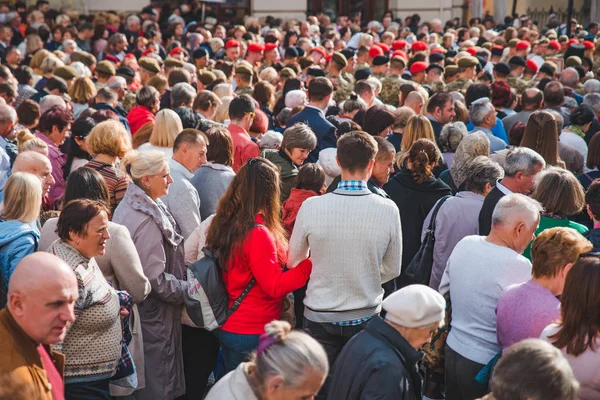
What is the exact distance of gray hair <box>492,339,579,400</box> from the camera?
2.94 metres

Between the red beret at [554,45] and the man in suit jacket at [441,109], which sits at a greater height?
the red beret at [554,45]

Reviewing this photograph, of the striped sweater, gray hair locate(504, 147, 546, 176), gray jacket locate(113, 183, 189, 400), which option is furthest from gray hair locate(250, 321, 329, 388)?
gray hair locate(504, 147, 546, 176)

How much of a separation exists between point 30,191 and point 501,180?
304 cm

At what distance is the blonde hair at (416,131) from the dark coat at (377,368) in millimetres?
3582

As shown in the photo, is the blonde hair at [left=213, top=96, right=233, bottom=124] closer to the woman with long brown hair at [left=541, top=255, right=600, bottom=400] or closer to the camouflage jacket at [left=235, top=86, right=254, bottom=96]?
the camouflage jacket at [left=235, top=86, right=254, bottom=96]

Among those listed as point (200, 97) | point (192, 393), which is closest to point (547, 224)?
point (192, 393)

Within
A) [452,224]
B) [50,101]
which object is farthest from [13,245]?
[50,101]

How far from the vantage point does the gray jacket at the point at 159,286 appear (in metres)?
4.98

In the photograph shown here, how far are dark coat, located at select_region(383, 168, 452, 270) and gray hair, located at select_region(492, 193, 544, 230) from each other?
1459 mm

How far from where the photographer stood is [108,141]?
19.6 ft

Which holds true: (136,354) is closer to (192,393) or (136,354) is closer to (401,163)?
(192,393)

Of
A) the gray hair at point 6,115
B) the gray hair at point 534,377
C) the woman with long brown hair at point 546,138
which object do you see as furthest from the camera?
the gray hair at point 6,115

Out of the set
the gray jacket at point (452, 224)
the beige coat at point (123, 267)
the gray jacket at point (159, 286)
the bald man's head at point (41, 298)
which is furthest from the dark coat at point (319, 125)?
the bald man's head at point (41, 298)

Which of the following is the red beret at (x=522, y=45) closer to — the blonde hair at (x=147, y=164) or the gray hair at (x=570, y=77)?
the gray hair at (x=570, y=77)
